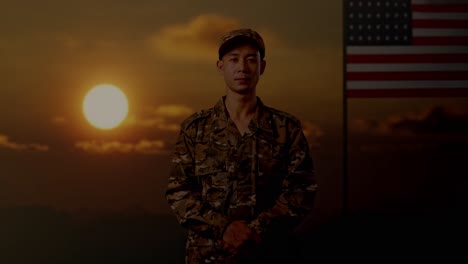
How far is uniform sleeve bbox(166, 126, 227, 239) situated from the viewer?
1.99 m

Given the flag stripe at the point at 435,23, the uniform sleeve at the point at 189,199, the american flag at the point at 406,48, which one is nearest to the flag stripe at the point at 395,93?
the american flag at the point at 406,48

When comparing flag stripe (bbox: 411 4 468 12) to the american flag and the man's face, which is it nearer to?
the american flag

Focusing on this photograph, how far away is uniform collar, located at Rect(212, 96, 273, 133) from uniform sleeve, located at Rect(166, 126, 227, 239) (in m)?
0.10

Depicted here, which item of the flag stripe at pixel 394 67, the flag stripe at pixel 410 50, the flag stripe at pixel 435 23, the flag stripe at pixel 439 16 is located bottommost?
the flag stripe at pixel 394 67

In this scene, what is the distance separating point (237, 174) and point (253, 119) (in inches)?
8.7

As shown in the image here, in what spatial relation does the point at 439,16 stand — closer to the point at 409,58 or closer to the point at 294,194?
the point at 409,58

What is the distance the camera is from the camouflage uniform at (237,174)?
2.05 metres

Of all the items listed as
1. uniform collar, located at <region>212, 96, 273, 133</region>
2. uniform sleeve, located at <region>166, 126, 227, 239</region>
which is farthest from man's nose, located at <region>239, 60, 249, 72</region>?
uniform sleeve, located at <region>166, 126, 227, 239</region>

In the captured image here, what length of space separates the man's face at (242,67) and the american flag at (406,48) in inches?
21.3

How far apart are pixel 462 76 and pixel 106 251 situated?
1726 mm

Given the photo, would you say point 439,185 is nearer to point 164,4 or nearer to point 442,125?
point 442,125

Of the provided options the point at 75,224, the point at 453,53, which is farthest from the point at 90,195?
the point at 453,53

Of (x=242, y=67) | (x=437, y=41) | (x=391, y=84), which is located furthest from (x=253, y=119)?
(x=437, y=41)

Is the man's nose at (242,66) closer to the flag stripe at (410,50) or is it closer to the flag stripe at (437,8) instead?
the flag stripe at (410,50)
